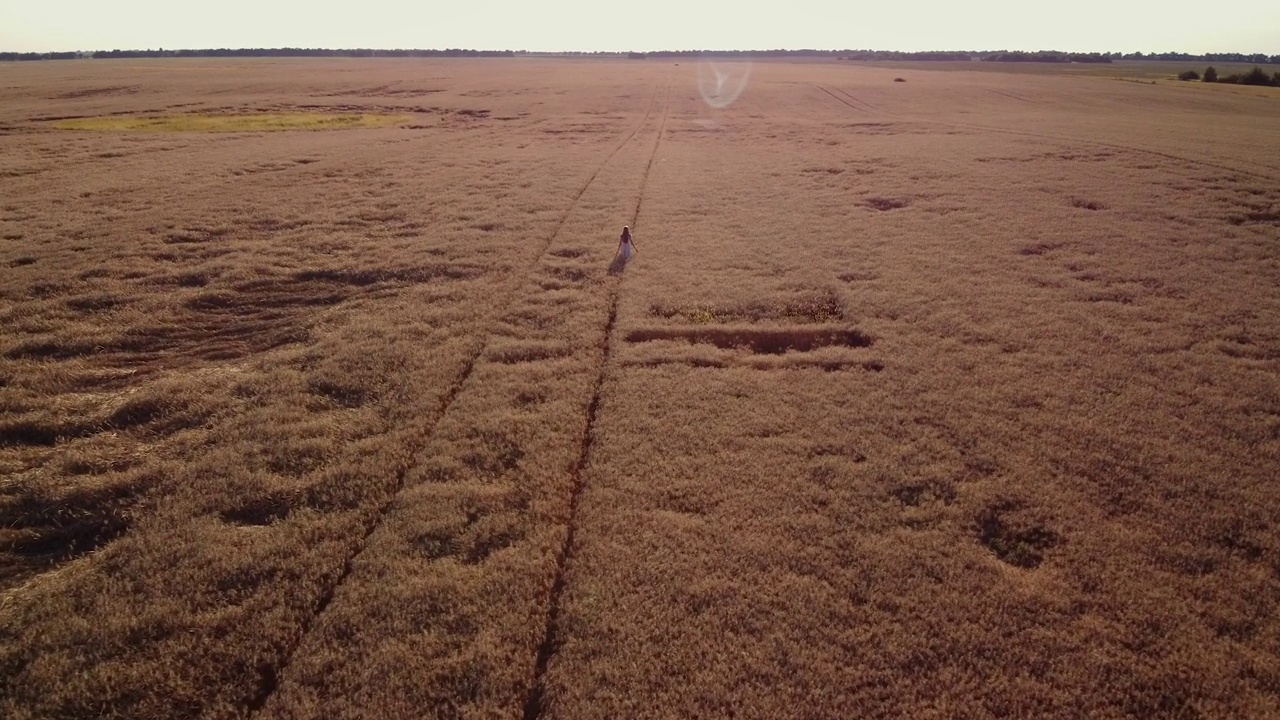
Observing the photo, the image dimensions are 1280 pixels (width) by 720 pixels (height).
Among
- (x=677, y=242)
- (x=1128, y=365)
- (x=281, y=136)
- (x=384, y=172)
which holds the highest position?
(x=281, y=136)

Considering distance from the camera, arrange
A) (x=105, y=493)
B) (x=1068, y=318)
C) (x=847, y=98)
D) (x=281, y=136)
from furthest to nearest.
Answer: (x=847, y=98) < (x=281, y=136) < (x=1068, y=318) < (x=105, y=493)

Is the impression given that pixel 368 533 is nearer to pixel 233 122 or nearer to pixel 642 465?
pixel 642 465

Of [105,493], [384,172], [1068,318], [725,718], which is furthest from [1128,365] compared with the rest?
[384,172]

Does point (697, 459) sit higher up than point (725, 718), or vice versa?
point (697, 459)

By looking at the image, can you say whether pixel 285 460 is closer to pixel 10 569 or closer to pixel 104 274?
pixel 10 569

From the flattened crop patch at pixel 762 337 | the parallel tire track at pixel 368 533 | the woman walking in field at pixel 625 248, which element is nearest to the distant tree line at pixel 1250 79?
the woman walking in field at pixel 625 248

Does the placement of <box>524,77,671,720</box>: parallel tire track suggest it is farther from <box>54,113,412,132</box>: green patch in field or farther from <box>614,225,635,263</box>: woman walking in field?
<box>54,113,412,132</box>: green patch in field

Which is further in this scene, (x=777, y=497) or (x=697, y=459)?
(x=697, y=459)

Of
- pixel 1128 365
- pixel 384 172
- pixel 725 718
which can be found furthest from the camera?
pixel 384 172

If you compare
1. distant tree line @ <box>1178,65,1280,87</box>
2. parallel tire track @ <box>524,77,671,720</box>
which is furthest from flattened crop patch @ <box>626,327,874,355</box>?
distant tree line @ <box>1178,65,1280,87</box>
